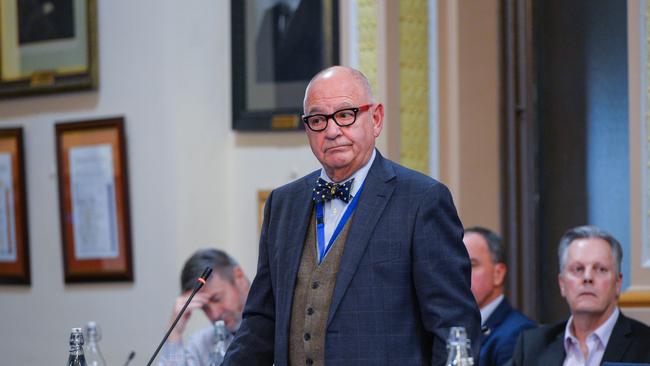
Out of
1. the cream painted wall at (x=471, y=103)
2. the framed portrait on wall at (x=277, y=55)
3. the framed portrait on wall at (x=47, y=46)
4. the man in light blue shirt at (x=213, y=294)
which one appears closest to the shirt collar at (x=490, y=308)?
the cream painted wall at (x=471, y=103)

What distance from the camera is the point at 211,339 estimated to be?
16.7ft

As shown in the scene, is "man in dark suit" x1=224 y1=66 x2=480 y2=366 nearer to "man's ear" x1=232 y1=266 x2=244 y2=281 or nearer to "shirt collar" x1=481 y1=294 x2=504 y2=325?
"shirt collar" x1=481 y1=294 x2=504 y2=325

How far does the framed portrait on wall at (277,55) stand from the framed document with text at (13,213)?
4.58 feet

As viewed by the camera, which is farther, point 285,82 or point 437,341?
point 285,82

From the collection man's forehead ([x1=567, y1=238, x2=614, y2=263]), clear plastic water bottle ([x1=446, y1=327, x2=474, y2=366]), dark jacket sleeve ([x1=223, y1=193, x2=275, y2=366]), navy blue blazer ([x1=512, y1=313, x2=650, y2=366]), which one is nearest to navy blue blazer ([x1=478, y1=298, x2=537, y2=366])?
navy blue blazer ([x1=512, y1=313, x2=650, y2=366])

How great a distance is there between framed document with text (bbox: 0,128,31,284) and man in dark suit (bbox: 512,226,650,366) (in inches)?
145

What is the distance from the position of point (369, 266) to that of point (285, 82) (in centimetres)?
378

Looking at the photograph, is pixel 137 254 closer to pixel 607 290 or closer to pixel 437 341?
pixel 607 290

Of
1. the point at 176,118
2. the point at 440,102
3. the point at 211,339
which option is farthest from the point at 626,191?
the point at 176,118

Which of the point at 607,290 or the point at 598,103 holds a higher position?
the point at 598,103

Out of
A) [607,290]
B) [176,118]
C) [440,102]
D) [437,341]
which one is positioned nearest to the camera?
[437,341]

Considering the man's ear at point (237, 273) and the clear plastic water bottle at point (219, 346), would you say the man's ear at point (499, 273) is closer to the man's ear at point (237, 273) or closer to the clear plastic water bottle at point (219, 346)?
the man's ear at point (237, 273)

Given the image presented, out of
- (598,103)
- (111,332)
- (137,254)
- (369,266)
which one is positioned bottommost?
(111,332)

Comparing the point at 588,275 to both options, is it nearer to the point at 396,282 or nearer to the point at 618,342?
the point at 618,342
